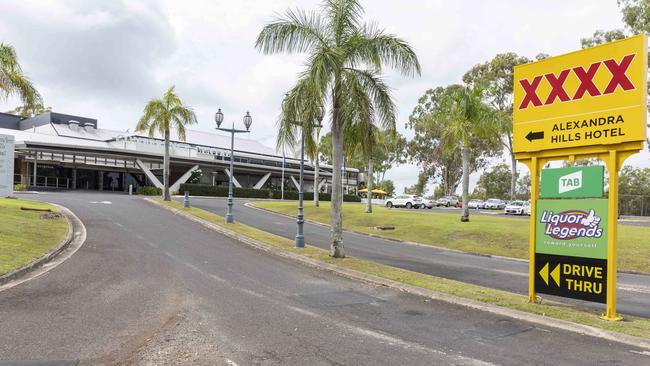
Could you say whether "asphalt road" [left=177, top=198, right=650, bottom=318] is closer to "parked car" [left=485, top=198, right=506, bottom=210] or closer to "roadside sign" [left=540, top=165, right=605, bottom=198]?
"roadside sign" [left=540, top=165, right=605, bottom=198]

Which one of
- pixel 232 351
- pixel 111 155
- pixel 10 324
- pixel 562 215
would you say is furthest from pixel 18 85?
pixel 111 155

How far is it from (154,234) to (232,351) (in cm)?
1325

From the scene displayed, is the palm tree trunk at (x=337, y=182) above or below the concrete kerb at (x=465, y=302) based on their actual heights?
above

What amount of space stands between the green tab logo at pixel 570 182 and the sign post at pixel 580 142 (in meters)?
0.02

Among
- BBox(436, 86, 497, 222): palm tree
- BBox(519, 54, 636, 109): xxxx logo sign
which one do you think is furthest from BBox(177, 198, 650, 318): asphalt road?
BBox(436, 86, 497, 222): palm tree

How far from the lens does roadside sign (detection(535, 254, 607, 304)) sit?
7981mm

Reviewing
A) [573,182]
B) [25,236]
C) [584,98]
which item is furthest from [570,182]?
[25,236]

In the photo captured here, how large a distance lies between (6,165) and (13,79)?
16.1 ft

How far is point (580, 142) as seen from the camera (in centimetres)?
838

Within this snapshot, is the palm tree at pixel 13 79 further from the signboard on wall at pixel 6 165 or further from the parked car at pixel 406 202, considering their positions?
the parked car at pixel 406 202

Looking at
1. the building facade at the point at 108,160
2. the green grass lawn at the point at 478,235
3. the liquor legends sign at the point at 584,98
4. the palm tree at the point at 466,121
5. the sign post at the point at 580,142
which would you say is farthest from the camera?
the building facade at the point at 108,160

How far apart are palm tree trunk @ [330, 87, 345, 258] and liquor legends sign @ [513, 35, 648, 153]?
5952 mm

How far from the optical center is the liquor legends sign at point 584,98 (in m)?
7.64

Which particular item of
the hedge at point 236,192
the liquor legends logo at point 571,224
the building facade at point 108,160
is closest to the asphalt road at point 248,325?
the liquor legends logo at point 571,224
